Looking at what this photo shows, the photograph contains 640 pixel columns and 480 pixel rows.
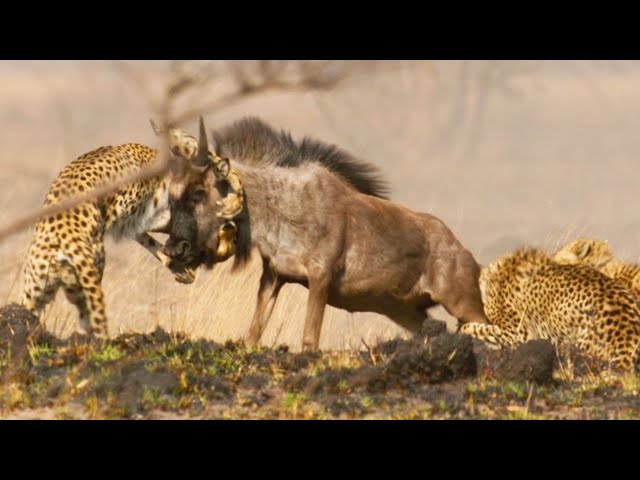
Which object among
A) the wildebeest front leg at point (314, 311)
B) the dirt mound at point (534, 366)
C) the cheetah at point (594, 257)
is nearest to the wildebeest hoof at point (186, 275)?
the wildebeest front leg at point (314, 311)

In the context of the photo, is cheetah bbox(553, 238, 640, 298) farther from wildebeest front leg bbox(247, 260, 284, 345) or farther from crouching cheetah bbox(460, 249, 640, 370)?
wildebeest front leg bbox(247, 260, 284, 345)

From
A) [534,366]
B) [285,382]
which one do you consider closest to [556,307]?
[534,366]

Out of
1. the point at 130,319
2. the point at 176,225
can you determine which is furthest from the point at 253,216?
the point at 130,319

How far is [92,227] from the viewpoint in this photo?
8867 mm

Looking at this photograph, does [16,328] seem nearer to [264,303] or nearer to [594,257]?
[264,303]

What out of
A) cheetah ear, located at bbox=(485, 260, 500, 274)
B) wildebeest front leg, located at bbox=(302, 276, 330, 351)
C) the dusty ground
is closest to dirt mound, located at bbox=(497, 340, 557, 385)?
the dusty ground

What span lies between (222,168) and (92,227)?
105 cm

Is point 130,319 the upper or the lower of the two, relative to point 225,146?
lower

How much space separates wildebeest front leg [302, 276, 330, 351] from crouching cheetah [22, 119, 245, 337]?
67 centimetres

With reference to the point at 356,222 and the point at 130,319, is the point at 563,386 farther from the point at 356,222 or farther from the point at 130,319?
the point at 130,319

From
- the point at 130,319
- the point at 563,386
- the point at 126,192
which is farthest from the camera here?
the point at 130,319

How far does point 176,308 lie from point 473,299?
284 cm

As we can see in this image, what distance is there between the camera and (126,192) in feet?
29.7

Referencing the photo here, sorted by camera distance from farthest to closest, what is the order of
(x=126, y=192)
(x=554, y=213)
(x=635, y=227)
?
(x=554, y=213)
(x=635, y=227)
(x=126, y=192)
